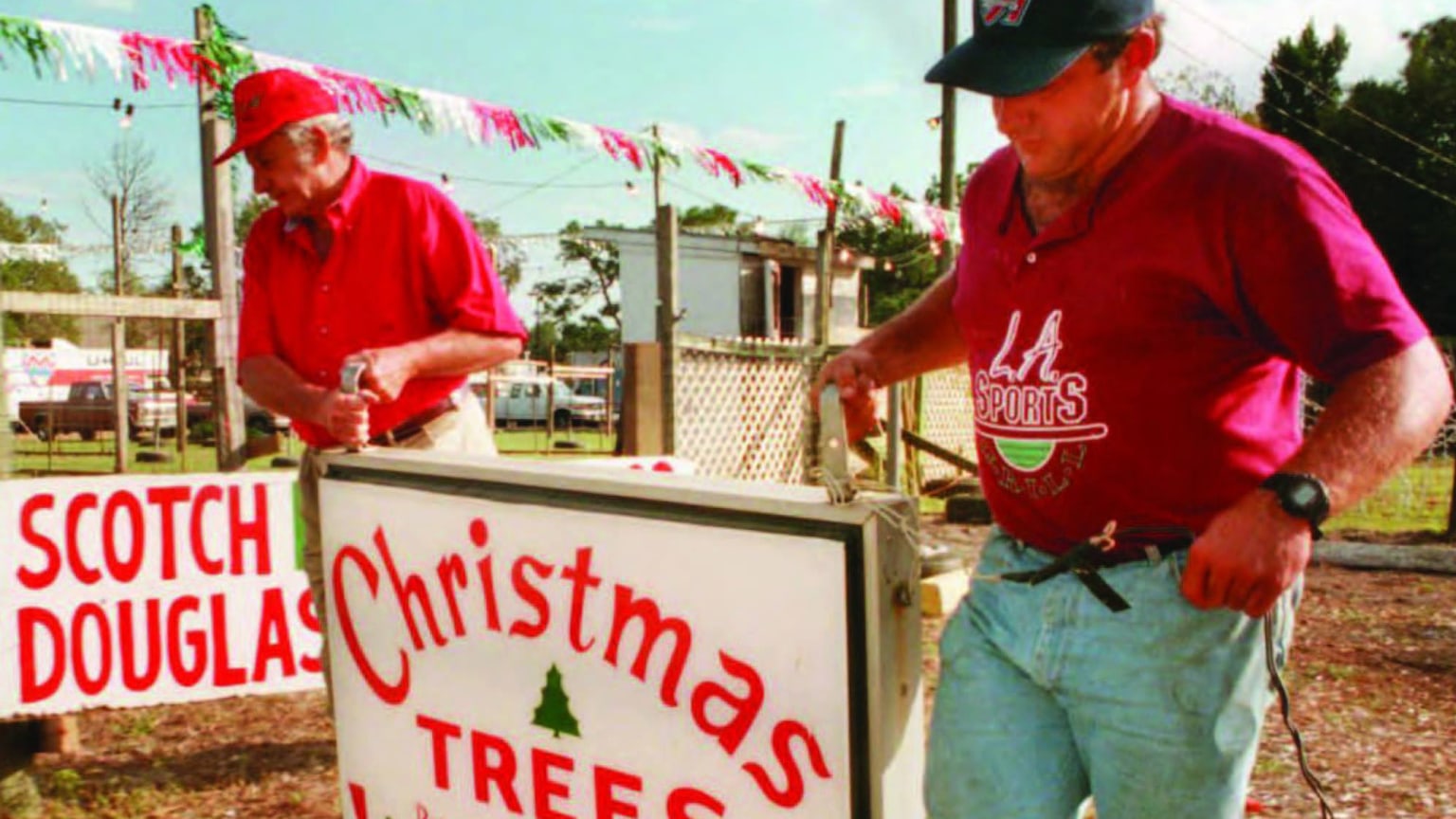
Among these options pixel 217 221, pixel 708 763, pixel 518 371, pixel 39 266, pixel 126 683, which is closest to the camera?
pixel 708 763

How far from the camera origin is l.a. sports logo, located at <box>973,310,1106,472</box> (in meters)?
1.83

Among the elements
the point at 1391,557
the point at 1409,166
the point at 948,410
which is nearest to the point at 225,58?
the point at 1391,557

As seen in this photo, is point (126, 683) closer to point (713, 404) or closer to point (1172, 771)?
point (1172, 771)

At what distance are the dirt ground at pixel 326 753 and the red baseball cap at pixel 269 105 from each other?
82.4 inches

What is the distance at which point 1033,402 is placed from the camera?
1881mm

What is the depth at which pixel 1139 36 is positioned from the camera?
179 cm

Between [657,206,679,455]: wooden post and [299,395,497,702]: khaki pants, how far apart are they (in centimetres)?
437

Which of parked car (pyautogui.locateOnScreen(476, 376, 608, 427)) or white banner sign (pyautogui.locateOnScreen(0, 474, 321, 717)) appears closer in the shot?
white banner sign (pyautogui.locateOnScreen(0, 474, 321, 717))

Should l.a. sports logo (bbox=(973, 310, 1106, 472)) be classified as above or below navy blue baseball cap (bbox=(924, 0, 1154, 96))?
below

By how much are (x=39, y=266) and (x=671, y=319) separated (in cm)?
5100

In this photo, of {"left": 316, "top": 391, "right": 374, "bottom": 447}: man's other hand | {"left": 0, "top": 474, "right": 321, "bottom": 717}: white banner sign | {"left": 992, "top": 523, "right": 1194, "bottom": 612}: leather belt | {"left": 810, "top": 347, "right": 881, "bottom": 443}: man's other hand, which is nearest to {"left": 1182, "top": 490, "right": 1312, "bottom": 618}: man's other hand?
{"left": 992, "top": 523, "right": 1194, "bottom": 612}: leather belt

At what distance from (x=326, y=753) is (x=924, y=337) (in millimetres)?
3246

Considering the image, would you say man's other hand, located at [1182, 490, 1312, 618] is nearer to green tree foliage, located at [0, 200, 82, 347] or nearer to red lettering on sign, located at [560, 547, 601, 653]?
red lettering on sign, located at [560, 547, 601, 653]

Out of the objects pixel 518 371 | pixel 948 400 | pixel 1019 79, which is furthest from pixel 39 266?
pixel 1019 79
